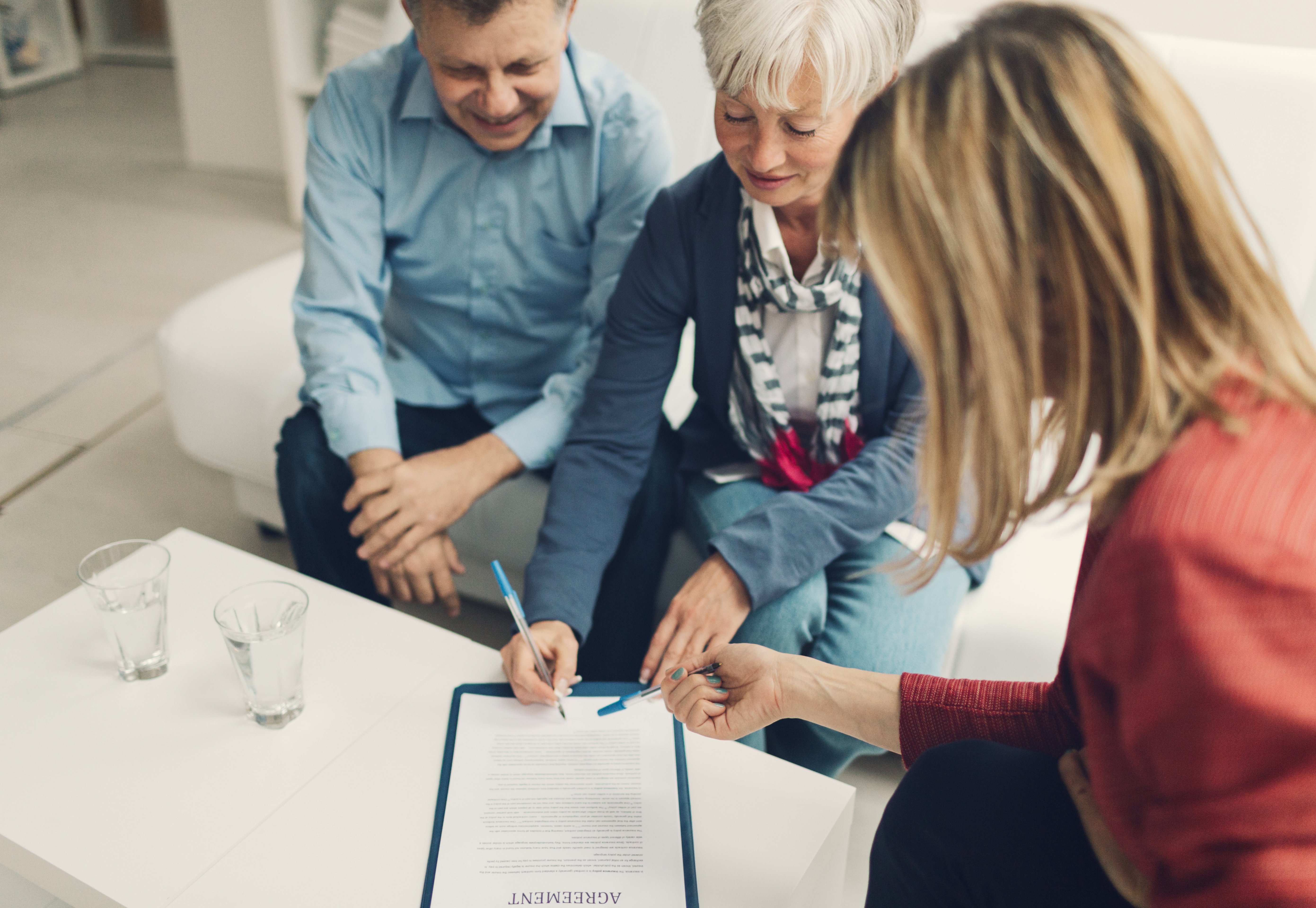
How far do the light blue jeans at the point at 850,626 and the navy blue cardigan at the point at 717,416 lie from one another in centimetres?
3

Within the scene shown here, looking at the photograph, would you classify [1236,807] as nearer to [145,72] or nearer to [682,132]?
[682,132]

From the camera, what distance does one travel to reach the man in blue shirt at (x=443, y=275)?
1.40 metres

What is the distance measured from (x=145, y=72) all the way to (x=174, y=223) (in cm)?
252

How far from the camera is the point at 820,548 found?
48.5 inches

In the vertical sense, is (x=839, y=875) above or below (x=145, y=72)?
above

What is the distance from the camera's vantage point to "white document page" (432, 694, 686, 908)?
32.1 inches

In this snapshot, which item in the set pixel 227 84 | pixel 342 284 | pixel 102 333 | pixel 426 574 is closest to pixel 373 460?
pixel 426 574

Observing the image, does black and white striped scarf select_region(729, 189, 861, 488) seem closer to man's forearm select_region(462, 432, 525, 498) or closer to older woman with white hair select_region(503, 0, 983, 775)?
older woman with white hair select_region(503, 0, 983, 775)

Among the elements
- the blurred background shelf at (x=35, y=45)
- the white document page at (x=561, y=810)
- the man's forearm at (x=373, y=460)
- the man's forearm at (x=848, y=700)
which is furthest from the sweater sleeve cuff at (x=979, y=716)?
the blurred background shelf at (x=35, y=45)

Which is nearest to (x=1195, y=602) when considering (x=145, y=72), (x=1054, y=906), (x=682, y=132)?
(x=1054, y=906)

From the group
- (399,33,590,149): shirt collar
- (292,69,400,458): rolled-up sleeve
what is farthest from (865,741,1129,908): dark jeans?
(399,33,590,149): shirt collar

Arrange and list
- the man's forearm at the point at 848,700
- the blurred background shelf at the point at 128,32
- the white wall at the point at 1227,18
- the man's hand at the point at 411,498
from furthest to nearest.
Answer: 1. the blurred background shelf at the point at 128,32
2. the white wall at the point at 1227,18
3. the man's hand at the point at 411,498
4. the man's forearm at the point at 848,700

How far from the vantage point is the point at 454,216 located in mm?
1528

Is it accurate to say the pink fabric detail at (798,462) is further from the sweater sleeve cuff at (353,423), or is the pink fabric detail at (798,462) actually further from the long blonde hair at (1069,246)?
the long blonde hair at (1069,246)
